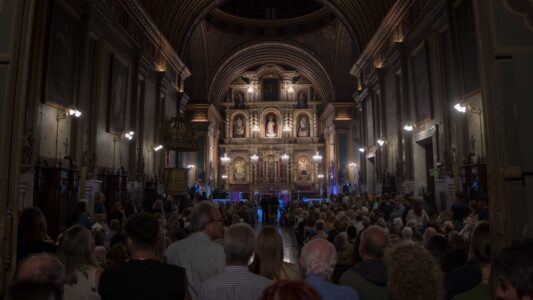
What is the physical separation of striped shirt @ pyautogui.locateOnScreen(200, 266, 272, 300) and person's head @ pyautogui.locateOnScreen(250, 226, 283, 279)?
0.28 m

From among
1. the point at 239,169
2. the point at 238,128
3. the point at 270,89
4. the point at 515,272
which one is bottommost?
the point at 515,272

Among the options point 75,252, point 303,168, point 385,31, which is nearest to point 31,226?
point 75,252

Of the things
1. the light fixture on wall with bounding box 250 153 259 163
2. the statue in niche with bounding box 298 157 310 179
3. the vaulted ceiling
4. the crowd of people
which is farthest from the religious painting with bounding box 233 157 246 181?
the crowd of people

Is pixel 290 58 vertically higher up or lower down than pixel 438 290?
higher up

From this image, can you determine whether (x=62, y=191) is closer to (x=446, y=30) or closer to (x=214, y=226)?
(x=214, y=226)

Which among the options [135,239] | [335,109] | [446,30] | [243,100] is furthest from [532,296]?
[243,100]

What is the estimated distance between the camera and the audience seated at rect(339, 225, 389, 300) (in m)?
2.70

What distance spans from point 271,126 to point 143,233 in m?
38.6

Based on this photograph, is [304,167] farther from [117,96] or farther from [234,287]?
[234,287]

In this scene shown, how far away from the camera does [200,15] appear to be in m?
22.5

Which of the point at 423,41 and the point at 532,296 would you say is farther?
the point at 423,41

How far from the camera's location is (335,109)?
102 feet

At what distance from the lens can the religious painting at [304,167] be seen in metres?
40.2

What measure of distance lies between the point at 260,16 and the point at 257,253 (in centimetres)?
3357
